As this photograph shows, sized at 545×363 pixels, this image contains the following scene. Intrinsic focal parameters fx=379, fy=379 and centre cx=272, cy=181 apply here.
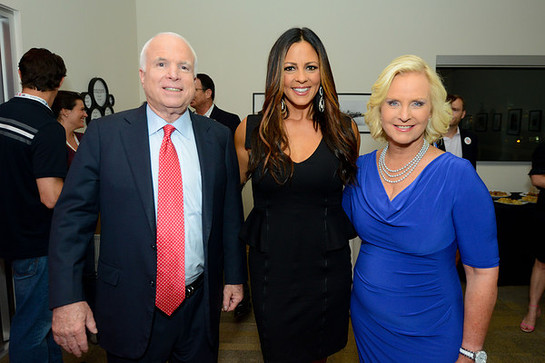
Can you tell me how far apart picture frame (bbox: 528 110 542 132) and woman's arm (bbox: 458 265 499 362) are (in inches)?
193

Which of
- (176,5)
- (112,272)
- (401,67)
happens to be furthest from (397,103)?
Answer: (176,5)

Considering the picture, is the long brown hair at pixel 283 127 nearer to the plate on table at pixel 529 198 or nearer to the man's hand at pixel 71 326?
the man's hand at pixel 71 326

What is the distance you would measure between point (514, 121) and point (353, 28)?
8.38 ft

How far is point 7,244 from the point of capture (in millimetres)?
2086

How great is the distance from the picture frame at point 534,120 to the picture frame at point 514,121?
143 mm

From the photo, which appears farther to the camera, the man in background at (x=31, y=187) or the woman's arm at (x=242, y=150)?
the man in background at (x=31, y=187)

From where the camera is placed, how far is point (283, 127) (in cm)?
169

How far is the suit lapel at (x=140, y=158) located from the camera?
50.8 inches

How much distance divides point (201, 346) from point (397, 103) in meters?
1.17

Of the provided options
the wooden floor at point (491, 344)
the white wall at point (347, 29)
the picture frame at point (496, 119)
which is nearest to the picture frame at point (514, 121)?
the picture frame at point (496, 119)

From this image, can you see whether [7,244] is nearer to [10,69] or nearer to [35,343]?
[35,343]

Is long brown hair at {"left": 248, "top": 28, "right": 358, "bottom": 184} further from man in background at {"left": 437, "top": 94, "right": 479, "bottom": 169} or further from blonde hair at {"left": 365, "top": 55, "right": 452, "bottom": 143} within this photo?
man in background at {"left": 437, "top": 94, "right": 479, "bottom": 169}

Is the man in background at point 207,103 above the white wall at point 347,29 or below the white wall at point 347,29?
below

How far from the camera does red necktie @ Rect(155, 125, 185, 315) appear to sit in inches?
52.4
